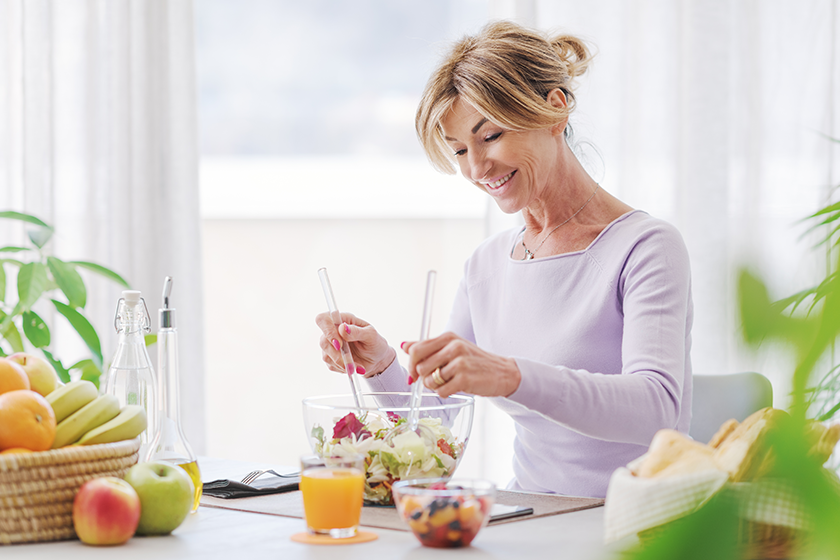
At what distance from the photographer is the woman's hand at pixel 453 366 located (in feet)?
3.47

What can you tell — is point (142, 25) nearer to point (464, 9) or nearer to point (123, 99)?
point (123, 99)

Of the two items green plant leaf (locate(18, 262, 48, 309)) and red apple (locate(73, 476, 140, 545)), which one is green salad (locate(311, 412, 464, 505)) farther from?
green plant leaf (locate(18, 262, 48, 309))

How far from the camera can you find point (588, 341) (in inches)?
59.9

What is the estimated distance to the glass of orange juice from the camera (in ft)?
3.04

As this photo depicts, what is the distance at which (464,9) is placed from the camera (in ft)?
9.64

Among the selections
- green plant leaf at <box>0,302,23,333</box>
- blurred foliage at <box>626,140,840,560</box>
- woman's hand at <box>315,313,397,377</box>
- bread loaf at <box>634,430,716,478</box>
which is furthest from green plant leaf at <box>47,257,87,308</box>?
blurred foliage at <box>626,140,840,560</box>

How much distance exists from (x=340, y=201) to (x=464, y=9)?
819 mm

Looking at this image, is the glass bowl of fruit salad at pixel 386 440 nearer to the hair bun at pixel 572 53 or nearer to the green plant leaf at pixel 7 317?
the hair bun at pixel 572 53

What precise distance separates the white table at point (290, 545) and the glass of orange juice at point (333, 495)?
0.04m

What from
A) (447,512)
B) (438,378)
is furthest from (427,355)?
(447,512)

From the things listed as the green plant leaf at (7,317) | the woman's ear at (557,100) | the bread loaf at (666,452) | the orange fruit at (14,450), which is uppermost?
the woman's ear at (557,100)

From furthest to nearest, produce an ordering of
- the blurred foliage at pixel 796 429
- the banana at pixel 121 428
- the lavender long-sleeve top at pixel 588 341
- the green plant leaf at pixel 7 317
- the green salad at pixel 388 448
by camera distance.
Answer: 1. the green plant leaf at pixel 7 317
2. the lavender long-sleeve top at pixel 588 341
3. the green salad at pixel 388 448
4. the banana at pixel 121 428
5. the blurred foliage at pixel 796 429

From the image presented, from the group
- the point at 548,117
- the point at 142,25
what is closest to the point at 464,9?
the point at 142,25

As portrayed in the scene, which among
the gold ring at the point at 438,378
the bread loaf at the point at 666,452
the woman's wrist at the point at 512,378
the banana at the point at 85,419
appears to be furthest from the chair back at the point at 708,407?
the banana at the point at 85,419
